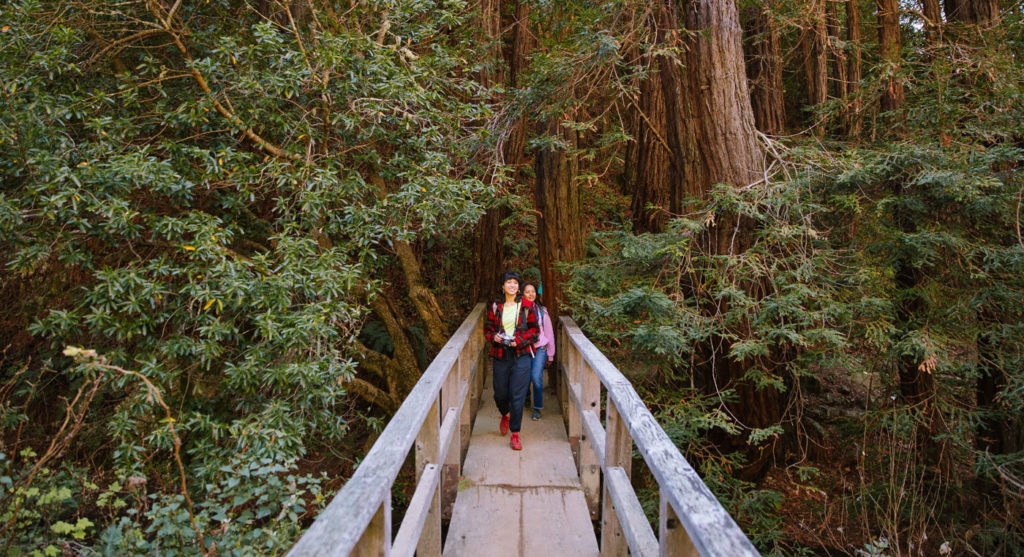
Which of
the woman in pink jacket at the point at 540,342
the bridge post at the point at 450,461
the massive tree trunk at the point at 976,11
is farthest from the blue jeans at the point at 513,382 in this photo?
the massive tree trunk at the point at 976,11

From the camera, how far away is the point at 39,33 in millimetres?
4652

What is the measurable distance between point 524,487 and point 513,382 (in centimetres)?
110

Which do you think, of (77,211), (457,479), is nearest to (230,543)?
(457,479)

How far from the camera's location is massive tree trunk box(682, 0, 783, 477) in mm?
6223

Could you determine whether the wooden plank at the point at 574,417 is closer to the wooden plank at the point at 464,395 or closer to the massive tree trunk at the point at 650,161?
the wooden plank at the point at 464,395

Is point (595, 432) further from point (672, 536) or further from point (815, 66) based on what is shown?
point (815, 66)

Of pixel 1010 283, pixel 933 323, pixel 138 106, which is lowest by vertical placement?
pixel 933 323

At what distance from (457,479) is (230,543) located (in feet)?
4.97

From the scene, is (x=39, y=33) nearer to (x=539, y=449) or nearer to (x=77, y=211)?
(x=77, y=211)

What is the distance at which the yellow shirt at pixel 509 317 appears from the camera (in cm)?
534

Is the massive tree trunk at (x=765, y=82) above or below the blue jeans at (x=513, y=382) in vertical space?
above

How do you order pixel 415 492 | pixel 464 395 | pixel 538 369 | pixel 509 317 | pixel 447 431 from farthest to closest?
pixel 538 369
pixel 509 317
pixel 464 395
pixel 447 431
pixel 415 492

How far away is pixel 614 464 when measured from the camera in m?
3.25

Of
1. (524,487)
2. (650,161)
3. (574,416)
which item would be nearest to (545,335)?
(574,416)
